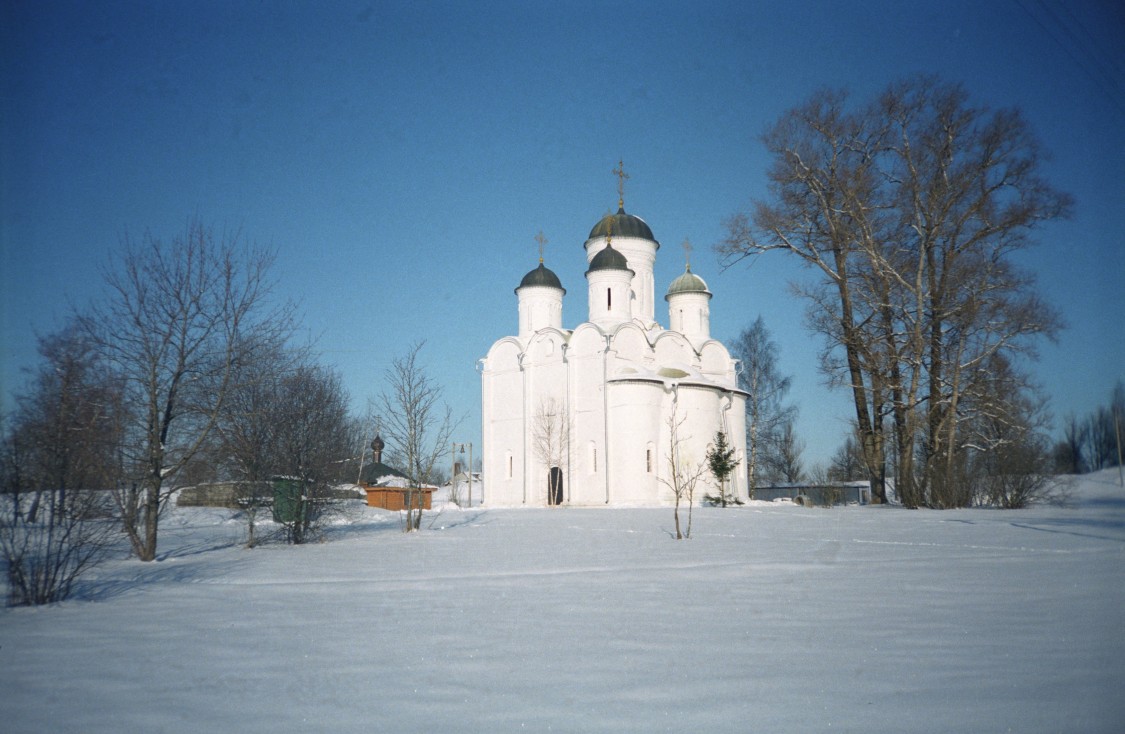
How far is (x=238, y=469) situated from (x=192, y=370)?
252 centimetres

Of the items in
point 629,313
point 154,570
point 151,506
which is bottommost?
point 154,570

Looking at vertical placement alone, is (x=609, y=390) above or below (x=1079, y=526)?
above

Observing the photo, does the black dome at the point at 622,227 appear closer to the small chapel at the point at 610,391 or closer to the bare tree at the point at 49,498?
the small chapel at the point at 610,391

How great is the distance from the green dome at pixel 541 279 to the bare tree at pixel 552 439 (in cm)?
601

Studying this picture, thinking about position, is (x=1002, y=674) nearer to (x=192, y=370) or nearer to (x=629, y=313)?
(x=192, y=370)

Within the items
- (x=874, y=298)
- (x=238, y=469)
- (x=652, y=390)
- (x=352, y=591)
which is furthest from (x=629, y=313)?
(x=352, y=591)

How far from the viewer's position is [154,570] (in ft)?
30.8

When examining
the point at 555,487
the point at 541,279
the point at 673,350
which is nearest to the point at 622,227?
the point at 541,279

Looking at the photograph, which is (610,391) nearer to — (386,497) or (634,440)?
(634,440)

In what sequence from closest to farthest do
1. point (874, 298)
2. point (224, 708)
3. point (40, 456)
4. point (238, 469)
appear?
1. point (224, 708)
2. point (40, 456)
3. point (238, 469)
4. point (874, 298)

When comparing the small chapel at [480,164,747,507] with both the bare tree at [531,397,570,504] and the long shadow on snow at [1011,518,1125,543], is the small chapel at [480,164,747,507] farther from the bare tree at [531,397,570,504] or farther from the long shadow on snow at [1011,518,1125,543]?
the long shadow on snow at [1011,518,1125,543]

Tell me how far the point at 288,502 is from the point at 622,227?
2624 centimetres

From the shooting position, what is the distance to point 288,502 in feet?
45.7

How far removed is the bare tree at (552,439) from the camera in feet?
105
